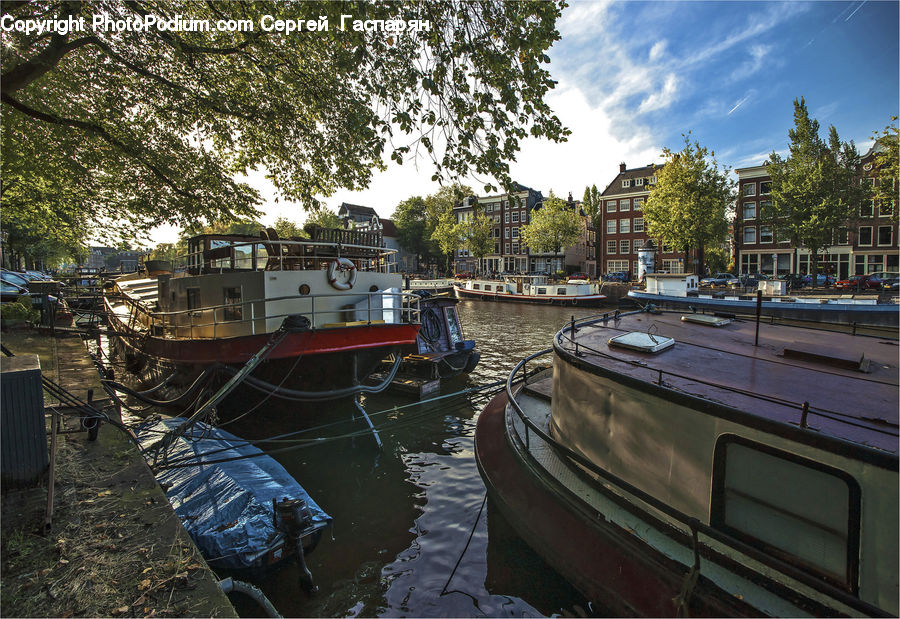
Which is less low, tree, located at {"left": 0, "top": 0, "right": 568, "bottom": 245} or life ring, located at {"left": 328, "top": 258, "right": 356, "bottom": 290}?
tree, located at {"left": 0, "top": 0, "right": 568, "bottom": 245}

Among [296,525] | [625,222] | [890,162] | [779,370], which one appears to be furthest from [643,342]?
[625,222]

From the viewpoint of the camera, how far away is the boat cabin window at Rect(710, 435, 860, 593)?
2.71 metres

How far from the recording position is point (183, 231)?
12469 mm

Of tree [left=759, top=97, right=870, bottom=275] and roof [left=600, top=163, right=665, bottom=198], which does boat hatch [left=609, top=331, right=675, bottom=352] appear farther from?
roof [left=600, top=163, right=665, bottom=198]

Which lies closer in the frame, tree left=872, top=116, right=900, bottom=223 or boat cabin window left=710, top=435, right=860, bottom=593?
boat cabin window left=710, top=435, right=860, bottom=593

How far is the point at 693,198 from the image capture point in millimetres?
32031

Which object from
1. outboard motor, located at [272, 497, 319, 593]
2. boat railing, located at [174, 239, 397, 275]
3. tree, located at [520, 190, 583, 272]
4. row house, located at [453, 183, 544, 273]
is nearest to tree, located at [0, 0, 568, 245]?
boat railing, located at [174, 239, 397, 275]

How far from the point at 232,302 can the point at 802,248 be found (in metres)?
48.3

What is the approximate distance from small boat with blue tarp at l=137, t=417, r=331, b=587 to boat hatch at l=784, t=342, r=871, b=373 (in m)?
6.03

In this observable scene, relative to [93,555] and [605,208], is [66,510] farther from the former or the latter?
[605,208]

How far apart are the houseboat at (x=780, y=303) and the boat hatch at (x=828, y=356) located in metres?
14.1

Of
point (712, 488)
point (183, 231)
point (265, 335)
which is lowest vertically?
point (712, 488)

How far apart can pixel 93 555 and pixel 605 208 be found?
57098 millimetres

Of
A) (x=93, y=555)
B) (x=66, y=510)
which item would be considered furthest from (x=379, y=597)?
(x=66, y=510)
